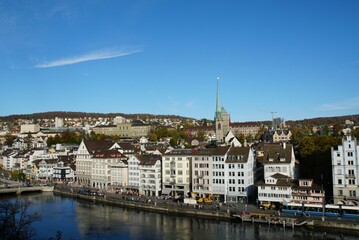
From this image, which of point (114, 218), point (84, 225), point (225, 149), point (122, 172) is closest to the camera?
point (84, 225)

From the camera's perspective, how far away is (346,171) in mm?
50781

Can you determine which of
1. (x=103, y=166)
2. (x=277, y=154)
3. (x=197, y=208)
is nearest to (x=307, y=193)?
(x=277, y=154)

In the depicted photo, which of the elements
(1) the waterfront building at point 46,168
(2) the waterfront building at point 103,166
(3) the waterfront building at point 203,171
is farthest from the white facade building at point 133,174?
(1) the waterfront building at point 46,168

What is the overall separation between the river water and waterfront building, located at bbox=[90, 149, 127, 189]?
20.7 meters

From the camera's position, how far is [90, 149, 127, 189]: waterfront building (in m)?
81.8

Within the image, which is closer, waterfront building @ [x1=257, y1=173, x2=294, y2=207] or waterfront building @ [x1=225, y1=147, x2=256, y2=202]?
waterfront building @ [x1=257, y1=173, x2=294, y2=207]

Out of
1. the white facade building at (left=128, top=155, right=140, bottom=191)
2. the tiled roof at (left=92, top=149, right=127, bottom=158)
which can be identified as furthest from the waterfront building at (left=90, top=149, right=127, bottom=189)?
the white facade building at (left=128, top=155, right=140, bottom=191)

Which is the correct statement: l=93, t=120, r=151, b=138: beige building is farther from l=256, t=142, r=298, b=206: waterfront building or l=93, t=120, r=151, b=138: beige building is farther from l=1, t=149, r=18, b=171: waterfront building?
l=256, t=142, r=298, b=206: waterfront building

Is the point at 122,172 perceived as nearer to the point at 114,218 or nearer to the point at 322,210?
the point at 114,218

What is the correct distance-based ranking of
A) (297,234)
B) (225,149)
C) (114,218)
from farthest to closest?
(225,149), (114,218), (297,234)

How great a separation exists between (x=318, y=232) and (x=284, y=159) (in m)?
15.9

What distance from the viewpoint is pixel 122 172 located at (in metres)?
77.2

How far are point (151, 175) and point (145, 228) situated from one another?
22.3 metres

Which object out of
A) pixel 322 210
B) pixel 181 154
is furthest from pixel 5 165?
pixel 322 210
